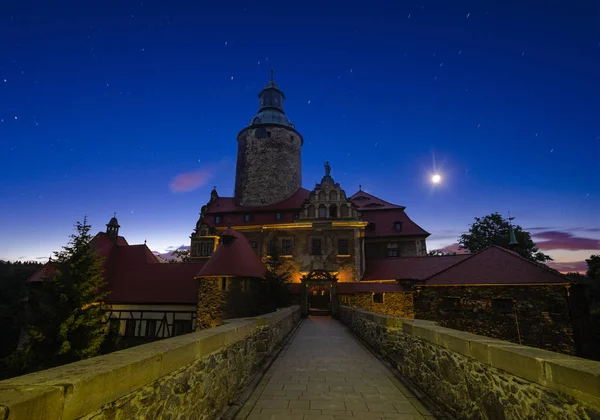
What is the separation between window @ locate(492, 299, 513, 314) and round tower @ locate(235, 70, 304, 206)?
24.0 m

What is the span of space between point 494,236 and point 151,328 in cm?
4236

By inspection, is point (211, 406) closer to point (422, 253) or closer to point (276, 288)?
→ point (276, 288)

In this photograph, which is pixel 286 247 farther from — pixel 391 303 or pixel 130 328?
pixel 130 328

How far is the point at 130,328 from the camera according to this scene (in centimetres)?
2366

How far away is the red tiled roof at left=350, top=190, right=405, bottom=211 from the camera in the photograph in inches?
1328

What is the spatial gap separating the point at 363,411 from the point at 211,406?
8.29 feet

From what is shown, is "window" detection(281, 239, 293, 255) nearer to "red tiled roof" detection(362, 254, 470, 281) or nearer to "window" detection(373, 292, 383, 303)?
"red tiled roof" detection(362, 254, 470, 281)

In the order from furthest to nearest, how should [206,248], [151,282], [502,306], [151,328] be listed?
[206,248]
[151,282]
[151,328]
[502,306]

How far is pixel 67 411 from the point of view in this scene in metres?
2.17

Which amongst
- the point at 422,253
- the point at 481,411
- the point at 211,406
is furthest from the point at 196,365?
the point at 422,253

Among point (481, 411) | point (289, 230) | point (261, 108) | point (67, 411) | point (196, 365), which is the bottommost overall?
point (481, 411)

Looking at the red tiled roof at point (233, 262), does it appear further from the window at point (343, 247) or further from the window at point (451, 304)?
Answer: the window at point (451, 304)

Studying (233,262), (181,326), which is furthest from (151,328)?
(233,262)

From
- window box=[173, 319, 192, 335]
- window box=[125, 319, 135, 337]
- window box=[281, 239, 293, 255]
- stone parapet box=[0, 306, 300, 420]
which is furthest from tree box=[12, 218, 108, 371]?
stone parapet box=[0, 306, 300, 420]
